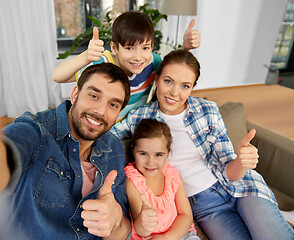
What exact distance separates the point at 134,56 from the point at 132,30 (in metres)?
0.12

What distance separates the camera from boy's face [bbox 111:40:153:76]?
1.23m

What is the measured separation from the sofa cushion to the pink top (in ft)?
1.78

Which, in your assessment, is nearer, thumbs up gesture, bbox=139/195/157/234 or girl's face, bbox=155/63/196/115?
thumbs up gesture, bbox=139/195/157/234

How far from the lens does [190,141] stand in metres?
1.33

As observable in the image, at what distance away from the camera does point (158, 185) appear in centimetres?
117

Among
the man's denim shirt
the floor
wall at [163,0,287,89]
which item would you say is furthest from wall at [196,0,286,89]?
the man's denim shirt

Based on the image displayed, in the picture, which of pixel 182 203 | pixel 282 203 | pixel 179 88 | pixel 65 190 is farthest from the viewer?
pixel 282 203

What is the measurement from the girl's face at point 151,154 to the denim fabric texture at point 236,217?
282 mm

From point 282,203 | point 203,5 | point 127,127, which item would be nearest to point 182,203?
point 127,127

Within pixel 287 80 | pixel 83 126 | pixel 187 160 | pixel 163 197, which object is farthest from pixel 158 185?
pixel 287 80

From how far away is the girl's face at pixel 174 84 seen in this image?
1.23 metres

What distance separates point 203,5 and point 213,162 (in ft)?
9.91

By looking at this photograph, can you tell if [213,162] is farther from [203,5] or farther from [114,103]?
[203,5]

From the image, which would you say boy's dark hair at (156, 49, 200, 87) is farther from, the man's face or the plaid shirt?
the man's face
